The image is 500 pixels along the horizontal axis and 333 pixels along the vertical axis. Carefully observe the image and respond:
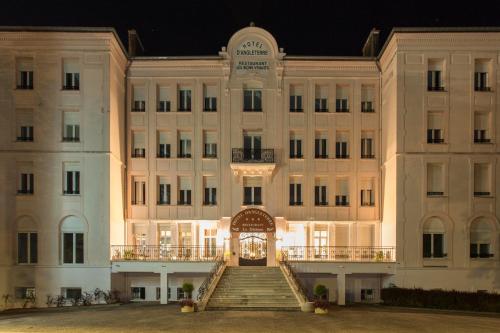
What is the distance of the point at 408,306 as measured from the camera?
36.2 m

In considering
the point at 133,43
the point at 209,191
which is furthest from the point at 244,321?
the point at 133,43

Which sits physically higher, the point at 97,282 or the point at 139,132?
the point at 139,132

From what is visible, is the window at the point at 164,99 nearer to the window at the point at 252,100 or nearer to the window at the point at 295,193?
the window at the point at 252,100

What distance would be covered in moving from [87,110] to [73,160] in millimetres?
3007

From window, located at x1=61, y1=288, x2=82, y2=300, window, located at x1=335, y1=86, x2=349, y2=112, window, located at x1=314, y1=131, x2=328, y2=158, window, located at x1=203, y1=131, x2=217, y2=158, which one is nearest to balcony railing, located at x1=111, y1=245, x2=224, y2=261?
window, located at x1=61, y1=288, x2=82, y2=300

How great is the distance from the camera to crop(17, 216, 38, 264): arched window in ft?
127

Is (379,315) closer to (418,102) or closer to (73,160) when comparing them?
(418,102)

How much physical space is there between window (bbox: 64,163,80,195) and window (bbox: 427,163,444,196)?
20393mm

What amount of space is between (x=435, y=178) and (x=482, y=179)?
8.89 ft

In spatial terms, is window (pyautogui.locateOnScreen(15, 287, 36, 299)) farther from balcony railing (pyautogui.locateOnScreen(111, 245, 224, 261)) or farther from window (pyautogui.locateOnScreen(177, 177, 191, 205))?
window (pyautogui.locateOnScreen(177, 177, 191, 205))

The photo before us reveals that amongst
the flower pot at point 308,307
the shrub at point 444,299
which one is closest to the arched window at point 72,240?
the flower pot at point 308,307

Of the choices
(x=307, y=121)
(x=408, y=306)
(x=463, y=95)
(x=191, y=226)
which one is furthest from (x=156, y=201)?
(x=463, y=95)

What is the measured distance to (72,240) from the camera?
38.7 m

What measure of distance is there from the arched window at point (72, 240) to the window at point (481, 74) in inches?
958
